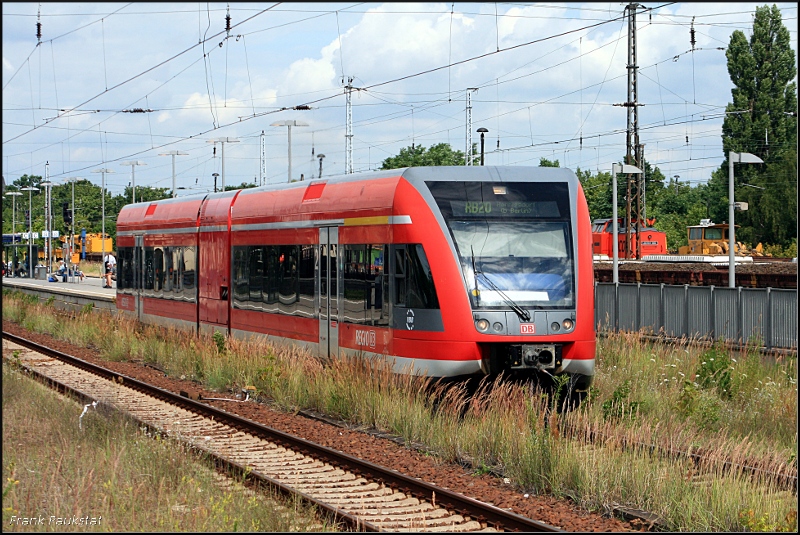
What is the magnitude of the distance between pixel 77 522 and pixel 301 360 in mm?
8999

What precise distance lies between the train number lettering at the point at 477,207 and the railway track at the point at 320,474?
363 cm

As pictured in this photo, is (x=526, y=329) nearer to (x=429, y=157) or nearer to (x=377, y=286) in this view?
(x=377, y=286)

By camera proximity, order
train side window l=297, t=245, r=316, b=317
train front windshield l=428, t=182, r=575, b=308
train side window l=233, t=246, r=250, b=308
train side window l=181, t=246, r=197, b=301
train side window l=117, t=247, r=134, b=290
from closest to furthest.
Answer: train front windshield l=428, t=182, r=575, b=308, train side window l=297, t=245, r=316, b=317, train side window l=233, t=246, r=250, b=308, train side window l=181, t=246, r=197, b=301, train side window l=117, t=247, r=134, b=290

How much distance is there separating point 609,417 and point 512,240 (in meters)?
2.54

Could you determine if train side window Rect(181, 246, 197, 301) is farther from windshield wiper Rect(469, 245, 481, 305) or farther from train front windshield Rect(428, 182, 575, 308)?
windshield wiper Rect(469, 245, 481, 305)

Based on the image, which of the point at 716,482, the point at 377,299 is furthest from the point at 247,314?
the point at 716,482

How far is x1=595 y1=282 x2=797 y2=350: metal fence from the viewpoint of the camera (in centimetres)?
2031

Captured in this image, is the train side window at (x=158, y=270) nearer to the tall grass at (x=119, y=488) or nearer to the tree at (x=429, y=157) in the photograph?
the tall grass at (x=119, y=488)

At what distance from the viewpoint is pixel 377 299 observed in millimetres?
14375

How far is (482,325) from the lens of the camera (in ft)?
41.9

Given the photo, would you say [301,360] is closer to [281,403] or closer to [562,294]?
[281,403]

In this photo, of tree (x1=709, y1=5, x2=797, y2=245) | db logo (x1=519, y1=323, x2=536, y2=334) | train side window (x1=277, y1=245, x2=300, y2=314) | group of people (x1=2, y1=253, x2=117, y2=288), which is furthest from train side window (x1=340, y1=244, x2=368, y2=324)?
tree (x1=709, y1=5, x2=797, y2=245)

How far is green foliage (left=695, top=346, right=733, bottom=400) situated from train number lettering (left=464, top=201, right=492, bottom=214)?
4.84m

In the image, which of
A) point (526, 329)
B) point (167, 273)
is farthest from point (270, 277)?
point (167, 273)
